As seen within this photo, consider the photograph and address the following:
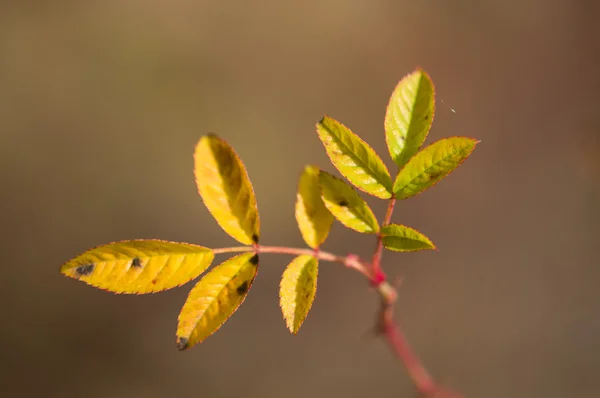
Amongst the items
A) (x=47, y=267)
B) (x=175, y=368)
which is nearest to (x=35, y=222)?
(x=47, y=267)

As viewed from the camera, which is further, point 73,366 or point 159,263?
point 73,366

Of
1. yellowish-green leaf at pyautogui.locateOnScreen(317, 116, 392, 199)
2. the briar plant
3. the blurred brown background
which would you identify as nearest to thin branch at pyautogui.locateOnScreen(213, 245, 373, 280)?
the briar plant

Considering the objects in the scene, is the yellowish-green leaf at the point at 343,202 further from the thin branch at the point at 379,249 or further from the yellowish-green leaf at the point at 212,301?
the yellowish-green leaf at the point at 212,301

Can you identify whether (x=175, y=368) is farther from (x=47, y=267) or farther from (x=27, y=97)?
(x=27, y=97)

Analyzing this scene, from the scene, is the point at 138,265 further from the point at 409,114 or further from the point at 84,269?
the point at 409,114

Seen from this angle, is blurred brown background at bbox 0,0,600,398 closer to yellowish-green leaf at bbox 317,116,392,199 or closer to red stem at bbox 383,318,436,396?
red stem at bbox 383,318,436,396

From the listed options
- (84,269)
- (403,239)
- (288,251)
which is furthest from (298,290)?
(84,269)
